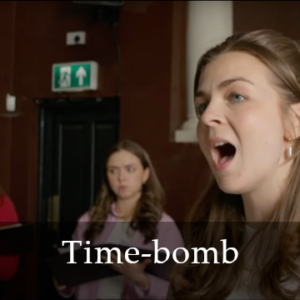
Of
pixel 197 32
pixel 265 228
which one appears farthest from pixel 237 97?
pixel 197 32

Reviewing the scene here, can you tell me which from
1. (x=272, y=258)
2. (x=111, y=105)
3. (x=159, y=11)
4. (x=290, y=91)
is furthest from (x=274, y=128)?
(x=159, y=11)

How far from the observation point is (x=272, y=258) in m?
0.37

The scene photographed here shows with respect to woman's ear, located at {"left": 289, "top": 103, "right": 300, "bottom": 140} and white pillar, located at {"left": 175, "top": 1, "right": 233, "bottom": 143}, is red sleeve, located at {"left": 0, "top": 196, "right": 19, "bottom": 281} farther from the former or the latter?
white pillar, located at {"left": 175, "top": 1, "right": 233, "bottom": 143}

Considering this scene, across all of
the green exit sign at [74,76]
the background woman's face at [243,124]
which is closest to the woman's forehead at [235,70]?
the background woman's face at [243,124]

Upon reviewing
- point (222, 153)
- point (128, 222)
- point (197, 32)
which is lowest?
point (128, 222)

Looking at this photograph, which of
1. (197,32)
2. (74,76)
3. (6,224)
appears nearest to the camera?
(6,224)

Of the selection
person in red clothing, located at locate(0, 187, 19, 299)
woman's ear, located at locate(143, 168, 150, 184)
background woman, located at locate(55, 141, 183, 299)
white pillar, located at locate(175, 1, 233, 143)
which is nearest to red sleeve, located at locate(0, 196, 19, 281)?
person in red clothing, located at locate(0, 187, 19, 299)

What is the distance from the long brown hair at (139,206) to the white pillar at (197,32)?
0.14m

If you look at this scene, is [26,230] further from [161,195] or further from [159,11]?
[159,11]

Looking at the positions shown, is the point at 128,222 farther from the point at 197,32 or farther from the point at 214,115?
the point at 197,32

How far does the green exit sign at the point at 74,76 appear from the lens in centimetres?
49

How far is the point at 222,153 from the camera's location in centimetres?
34

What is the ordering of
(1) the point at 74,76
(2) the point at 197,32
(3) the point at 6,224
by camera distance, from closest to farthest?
(3) the point at 6,224 < (1) the point at 74,76 < (2) the point at 197,32

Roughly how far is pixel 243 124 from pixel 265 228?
5.1 inches
